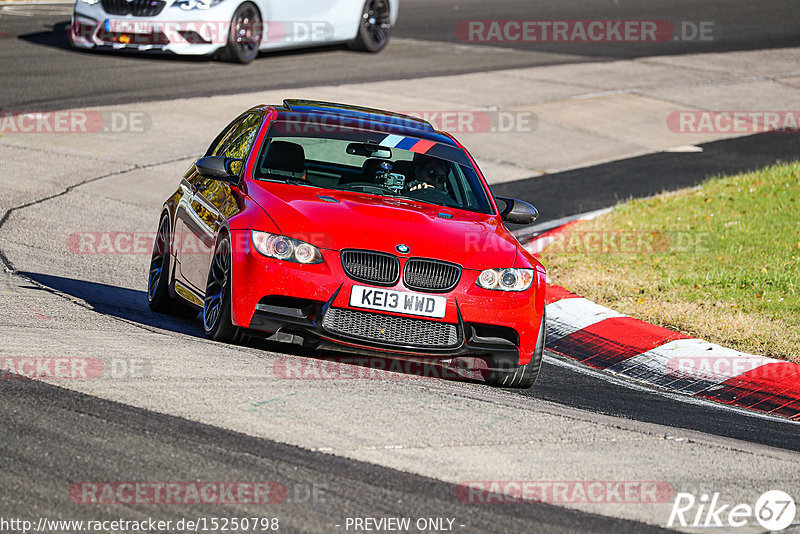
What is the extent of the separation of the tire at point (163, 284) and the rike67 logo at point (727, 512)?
4256mm

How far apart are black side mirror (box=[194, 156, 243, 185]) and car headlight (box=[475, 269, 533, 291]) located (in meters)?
1.86

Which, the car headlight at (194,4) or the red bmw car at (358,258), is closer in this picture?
the red bmw car at (358,258)

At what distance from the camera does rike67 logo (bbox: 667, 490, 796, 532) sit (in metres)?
4.91

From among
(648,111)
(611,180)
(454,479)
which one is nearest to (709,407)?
(454,479)

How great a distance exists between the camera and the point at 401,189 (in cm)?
809

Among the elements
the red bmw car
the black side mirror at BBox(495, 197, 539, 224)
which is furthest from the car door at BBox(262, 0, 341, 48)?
the black side mirror at BBox(495, 197, 539, 224)

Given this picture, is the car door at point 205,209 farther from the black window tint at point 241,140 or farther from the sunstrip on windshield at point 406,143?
the sunstrip on windshield at point 406,143

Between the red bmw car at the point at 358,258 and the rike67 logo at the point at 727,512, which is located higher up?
the red bmw car at the point at 358,258

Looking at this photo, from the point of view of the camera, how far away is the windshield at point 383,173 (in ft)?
26.2

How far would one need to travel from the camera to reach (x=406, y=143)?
8.48 m

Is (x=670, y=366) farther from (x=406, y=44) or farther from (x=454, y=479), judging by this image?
(x=406, y=44)

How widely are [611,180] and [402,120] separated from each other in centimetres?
717

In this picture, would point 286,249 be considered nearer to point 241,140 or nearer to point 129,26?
point 241,140

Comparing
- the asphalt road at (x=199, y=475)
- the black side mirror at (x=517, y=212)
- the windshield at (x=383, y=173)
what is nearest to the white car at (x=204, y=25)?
the windshield at (x=383, y=173)
